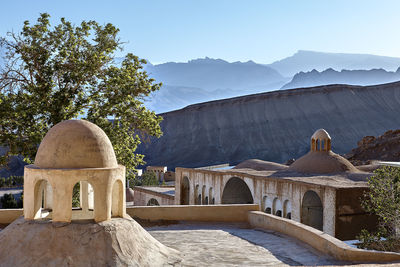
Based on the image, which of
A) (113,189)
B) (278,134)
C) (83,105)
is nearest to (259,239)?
(113,189)

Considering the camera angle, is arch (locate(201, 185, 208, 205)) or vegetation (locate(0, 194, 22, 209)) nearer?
arch (locate(201, 185, 208, 205))

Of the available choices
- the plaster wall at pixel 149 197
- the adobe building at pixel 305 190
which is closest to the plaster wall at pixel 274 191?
the adobe building at pixel 305 190

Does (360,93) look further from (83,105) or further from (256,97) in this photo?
(83,105)

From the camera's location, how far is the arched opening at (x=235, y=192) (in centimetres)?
3084

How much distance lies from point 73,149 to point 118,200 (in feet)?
5.71

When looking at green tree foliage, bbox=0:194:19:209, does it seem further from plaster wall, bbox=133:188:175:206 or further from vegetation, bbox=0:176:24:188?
vegetation, bbox=0:176:24:188

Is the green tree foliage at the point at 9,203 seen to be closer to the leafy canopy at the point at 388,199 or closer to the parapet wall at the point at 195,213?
the parapet wall at the point at 195,213

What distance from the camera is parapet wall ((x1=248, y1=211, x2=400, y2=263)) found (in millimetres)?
9688

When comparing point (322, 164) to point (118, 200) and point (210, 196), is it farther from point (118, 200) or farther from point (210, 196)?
point (118, 200)

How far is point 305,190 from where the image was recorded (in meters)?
23.3

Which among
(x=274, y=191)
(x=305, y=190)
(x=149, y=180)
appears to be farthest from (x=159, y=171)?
(x=305, y=190)

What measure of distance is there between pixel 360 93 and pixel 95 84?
7988cm

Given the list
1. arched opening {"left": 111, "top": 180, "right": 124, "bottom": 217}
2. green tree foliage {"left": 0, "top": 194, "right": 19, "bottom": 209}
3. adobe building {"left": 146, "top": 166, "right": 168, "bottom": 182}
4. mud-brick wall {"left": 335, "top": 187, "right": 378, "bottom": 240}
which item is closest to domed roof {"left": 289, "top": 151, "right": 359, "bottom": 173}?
mud-brick wall {"left": 335, "top": 187, "right": 378, "bottom": 240}

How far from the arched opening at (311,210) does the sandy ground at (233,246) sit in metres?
10.3
